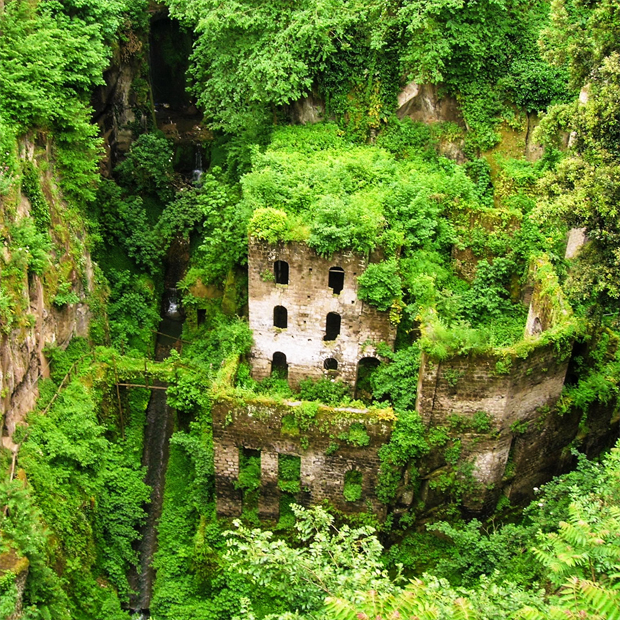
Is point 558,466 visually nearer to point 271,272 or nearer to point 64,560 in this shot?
point 271,272

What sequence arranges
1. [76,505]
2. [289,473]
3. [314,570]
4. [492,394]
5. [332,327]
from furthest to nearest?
1. [332,327]
2. [289,473]
3. [76,505]
4. [492,394]
5. [314,570]

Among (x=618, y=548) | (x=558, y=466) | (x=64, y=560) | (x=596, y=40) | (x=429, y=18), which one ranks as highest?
(x=429, y=18)

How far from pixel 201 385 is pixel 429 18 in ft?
46.0

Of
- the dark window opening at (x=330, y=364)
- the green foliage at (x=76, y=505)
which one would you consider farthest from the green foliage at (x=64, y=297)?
the dark window opening at (x=330, y=364)

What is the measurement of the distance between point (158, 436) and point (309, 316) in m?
7.66

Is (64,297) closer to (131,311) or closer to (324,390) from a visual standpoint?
(131,311)

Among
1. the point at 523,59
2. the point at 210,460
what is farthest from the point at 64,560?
the point at 523,59

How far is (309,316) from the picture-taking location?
22109 millimetres

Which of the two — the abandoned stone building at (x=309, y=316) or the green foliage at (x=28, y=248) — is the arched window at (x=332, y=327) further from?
the green foliage at (x=28, y=248)

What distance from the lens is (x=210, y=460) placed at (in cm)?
2169

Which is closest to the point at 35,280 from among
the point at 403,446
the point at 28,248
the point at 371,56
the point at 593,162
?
the point at 28,248

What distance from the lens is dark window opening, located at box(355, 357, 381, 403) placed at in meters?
22.6

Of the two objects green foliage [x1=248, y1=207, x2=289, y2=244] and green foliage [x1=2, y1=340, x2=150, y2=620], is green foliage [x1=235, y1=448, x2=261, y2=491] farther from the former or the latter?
green foliage [x1=248, y1=207, x2=289, y2=244]

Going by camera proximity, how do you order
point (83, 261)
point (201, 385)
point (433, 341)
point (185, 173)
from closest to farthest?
point (433, 341)
point (201, 385)
point (83, 261)
point (185, 173)
